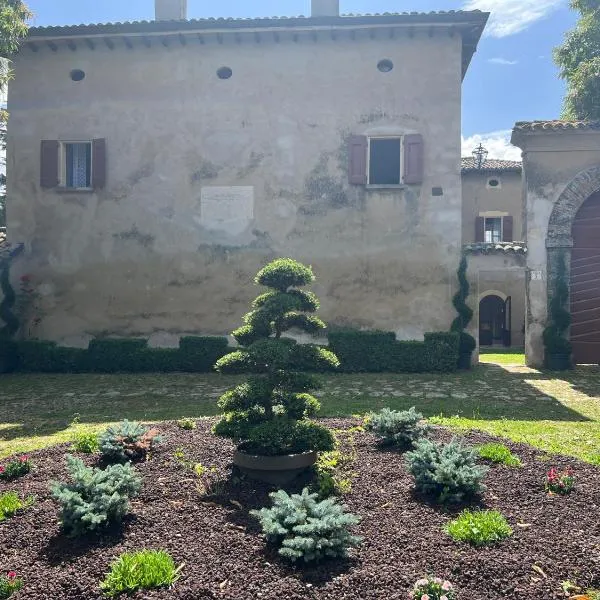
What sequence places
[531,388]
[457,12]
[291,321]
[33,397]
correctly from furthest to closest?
A: [457,12] → [531,388] → [33,397] → [291,321]

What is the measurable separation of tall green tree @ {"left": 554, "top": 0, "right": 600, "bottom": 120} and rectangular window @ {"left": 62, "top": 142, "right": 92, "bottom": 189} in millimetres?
12808

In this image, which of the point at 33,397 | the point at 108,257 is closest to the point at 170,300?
the point at 108,257

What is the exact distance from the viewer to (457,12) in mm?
12367

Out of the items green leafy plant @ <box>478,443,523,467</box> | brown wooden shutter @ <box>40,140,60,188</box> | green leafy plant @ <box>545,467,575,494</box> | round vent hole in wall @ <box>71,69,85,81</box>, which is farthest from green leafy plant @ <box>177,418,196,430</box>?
round vent hole in wall @ <box>71,69,85,81</box>

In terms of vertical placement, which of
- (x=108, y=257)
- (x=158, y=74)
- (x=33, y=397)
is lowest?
(x=33, y=397)

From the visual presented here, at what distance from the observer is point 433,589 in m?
2.98

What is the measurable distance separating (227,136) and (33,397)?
731cm

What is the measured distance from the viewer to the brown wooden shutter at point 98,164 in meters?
13.6

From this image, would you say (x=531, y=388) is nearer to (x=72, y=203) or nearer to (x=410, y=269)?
(x=410, y=269)

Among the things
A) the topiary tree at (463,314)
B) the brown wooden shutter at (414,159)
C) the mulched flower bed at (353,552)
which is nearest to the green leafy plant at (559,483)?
the mulched flower bed at (353,552)

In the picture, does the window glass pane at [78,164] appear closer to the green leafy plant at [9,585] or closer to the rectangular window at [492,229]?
the green leafy plant at [9,585]

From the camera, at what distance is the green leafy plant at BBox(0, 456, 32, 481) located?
194 inches

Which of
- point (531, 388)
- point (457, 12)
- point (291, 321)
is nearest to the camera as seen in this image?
point (291, 321)

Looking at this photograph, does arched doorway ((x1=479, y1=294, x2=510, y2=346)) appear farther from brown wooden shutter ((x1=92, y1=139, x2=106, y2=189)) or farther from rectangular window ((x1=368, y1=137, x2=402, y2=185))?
brown wooden shutter ((x1=92, y1=139, x2=106, y2=189))
